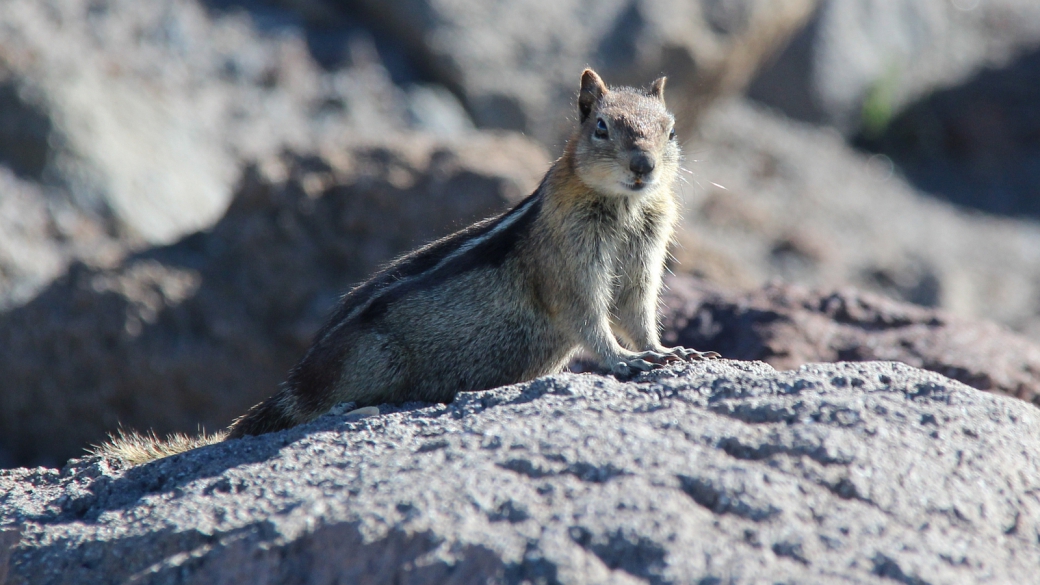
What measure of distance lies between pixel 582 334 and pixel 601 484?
1602mm

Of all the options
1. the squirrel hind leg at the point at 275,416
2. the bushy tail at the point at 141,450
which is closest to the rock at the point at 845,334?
the squirrel hind leg at the point at 275,416

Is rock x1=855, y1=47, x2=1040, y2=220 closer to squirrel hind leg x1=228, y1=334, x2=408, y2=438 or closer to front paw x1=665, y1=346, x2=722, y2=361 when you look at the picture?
front paw x1=665, y1=346, x2=722, y2=361

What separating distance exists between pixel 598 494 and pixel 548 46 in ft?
29.6

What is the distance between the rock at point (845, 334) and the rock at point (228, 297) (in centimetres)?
203

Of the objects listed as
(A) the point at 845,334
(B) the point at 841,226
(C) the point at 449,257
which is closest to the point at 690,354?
(C) the point at 449,257

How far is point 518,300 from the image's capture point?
16.0 ft

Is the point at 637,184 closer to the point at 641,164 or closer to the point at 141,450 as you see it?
the point at 641,164

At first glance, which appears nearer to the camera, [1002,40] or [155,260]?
[155,260]

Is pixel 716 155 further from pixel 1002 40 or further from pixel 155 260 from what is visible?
pixel 155 260

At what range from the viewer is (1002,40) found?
16797 millimetres

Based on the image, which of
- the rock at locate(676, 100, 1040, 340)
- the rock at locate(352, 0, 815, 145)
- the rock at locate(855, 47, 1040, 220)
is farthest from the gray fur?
the rock at locate(855, 47, 1040, 220)

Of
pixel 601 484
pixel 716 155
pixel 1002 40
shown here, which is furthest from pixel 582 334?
pixel 1002 40

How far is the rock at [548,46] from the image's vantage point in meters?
11.3

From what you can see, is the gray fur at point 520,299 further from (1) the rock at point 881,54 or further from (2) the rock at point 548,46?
(1) the rock at point 881,54
